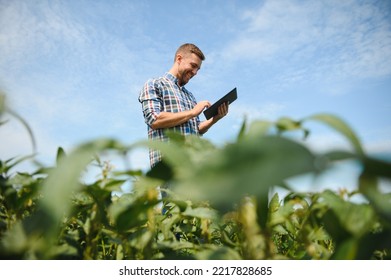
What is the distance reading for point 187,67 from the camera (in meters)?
2.69

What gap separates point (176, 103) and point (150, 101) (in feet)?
0.87

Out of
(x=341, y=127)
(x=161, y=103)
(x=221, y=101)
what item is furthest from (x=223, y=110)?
(x=341, y=127)

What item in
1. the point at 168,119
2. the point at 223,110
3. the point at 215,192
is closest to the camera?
the point at 215,192

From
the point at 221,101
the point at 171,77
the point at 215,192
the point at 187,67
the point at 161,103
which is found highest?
the point at 187,67

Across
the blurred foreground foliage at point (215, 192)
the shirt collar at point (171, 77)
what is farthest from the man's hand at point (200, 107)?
the blurred foreground foliage at point (215, 192)

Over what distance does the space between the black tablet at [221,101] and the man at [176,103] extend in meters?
0.06

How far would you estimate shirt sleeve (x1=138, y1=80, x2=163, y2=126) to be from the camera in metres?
A: 2.16

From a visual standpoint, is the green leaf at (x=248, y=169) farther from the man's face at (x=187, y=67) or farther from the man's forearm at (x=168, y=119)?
the man's face at (x=187, y=67)

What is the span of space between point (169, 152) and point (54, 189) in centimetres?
14

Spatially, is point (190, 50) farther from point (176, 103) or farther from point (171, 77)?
point (176, 103)

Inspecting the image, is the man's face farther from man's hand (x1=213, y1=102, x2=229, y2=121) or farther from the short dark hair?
man's hand (x1=213, y1=102, x2=229, y2=121)

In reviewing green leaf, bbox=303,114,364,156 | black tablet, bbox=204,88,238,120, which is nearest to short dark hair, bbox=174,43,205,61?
black tablet, bbox=204,88,238,120

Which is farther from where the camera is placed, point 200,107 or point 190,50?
point 190,50

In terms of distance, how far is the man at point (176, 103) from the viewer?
2111 millimetres
